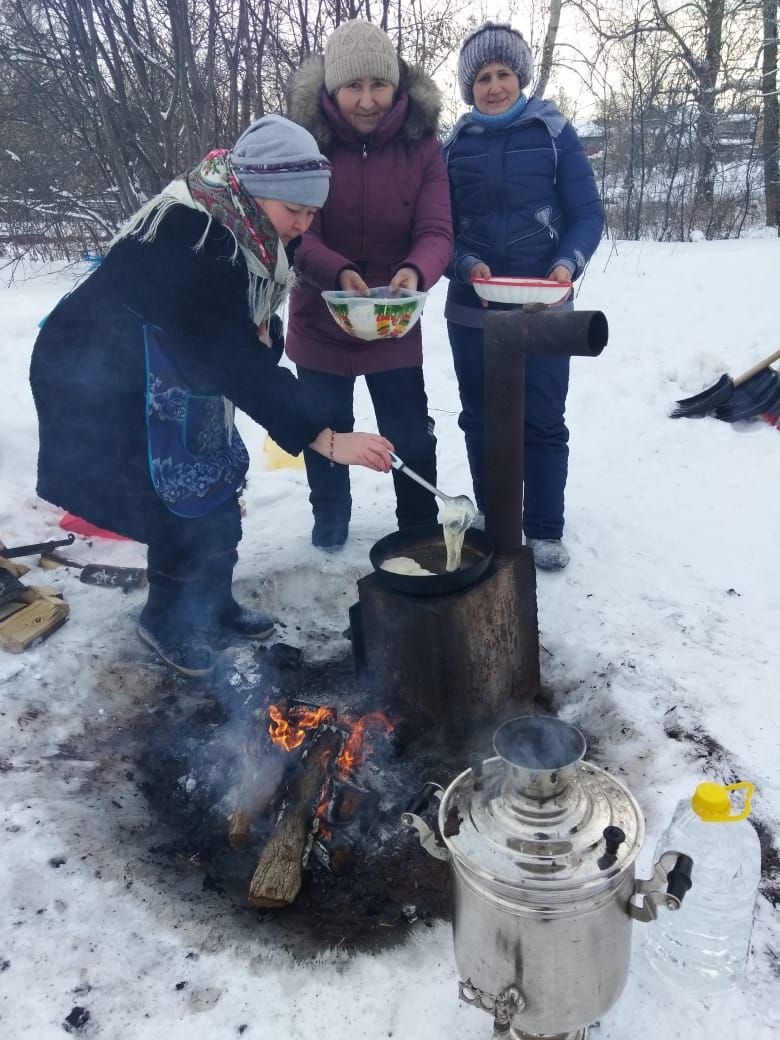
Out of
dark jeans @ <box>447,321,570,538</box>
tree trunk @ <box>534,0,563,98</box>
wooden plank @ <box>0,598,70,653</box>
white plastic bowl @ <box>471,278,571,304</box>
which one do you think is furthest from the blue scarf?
tree trunk @ <box>534,0,563,98</box>

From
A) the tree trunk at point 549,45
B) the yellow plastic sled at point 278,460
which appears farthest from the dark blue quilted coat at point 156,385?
the tree trunk at point 549,45

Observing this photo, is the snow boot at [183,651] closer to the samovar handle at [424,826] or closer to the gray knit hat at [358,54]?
the samovar handle at [424,826]

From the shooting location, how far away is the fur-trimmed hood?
310cm

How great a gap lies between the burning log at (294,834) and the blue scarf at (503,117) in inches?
110

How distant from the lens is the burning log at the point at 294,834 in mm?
2143

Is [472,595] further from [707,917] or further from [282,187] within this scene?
[282,187]

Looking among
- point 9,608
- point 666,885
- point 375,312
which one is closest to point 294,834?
point 666,885

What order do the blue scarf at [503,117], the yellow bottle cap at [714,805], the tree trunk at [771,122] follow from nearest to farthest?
the yellow bottle cap at [714,805], the blue scarf at [503,117], the tree trunk at [771,122]

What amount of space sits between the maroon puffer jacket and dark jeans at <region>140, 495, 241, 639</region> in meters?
1.15

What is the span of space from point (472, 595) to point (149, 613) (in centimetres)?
160

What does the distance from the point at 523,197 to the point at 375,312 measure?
1.06 meters

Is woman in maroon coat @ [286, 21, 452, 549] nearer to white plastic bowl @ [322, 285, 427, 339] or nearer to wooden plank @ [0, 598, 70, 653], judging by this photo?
white plastic bowl @ [322, 285, 427, 339]

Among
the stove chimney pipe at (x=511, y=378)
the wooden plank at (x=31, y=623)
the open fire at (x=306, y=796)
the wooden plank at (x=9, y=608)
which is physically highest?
the stove chimney pipe at (x=511, y=378)

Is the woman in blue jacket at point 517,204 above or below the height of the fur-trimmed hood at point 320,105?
below
